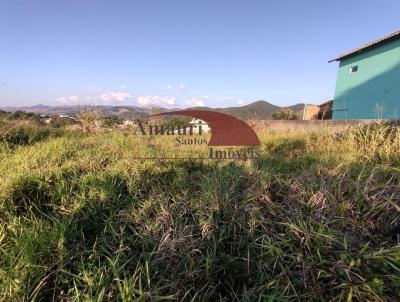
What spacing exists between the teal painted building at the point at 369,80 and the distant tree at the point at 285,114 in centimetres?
254

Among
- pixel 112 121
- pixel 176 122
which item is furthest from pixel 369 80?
pixel 112 121

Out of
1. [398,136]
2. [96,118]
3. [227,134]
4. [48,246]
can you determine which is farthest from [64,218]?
[96,118]

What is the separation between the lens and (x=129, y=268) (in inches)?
63.0

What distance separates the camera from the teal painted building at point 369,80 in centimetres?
1018

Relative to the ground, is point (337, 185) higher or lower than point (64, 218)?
higher

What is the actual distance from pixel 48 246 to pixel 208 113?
401 cm

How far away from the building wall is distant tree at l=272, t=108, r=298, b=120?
2.55 m

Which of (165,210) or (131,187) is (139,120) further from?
(165,210)

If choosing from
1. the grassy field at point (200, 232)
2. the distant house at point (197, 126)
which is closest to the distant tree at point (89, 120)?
the distant house at point (197, 126)

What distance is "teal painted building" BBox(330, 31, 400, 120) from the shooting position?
33.4 ft

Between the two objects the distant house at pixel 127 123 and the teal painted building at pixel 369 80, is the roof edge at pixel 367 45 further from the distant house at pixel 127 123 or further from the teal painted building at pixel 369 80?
the distant house at pixel 127 123

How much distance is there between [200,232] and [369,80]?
1293 cm

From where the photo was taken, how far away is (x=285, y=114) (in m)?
15.7

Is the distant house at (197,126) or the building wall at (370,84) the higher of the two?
the building wall at (370,84)
